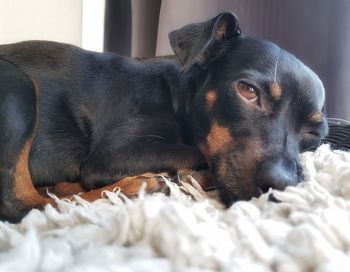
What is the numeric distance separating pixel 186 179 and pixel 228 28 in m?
0.59

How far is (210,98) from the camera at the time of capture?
148 centimetres

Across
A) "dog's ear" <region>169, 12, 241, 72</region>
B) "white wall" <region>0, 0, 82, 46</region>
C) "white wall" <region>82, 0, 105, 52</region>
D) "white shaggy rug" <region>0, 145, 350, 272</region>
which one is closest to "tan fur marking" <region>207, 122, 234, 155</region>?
"dog's ear" <region>169, 12, 241, 72</region>

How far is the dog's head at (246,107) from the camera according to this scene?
4.01 feet

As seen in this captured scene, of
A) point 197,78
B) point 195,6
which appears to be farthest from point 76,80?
point 195,6

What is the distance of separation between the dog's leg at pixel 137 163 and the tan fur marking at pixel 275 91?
31 cm

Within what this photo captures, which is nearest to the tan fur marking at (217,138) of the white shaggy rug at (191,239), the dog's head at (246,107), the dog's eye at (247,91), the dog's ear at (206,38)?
the dog's head at (246,107)

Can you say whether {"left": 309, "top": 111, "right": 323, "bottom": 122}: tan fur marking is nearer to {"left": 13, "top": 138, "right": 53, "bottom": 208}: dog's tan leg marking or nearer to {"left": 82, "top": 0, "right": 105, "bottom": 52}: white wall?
{"left": 13, "top": 138, "right": 53, "bottom": 208}: dog's tan leg marking

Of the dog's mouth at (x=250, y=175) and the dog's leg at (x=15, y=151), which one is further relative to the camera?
the dog's leg at (x=15, y=151)

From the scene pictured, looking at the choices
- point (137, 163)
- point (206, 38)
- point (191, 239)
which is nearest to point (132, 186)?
point (137, 163)

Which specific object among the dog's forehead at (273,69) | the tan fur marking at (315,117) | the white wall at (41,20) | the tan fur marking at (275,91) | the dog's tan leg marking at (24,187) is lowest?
the dog's tan leg marking at (24,187)

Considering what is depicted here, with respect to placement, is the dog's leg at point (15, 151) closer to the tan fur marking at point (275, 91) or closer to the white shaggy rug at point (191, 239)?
the white shaggy rug at point (191, 239)

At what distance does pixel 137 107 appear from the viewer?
155cm

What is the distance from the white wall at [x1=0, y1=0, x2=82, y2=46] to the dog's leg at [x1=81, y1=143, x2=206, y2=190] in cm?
165

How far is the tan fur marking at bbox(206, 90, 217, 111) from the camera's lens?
1.46 m
